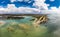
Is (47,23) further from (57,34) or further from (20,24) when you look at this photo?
(20,24)

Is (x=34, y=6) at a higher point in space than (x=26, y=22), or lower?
higher

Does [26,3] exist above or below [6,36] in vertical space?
above

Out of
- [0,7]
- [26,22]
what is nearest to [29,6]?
[26,22]

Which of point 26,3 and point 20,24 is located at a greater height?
point 26,3

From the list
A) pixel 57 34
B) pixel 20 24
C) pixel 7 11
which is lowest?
pixel 57 34

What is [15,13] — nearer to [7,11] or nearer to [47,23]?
[7,11]

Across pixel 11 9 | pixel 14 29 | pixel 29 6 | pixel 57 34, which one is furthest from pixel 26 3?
pixel 57 34

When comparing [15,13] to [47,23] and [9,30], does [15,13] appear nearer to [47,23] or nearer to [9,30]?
[9,30]
